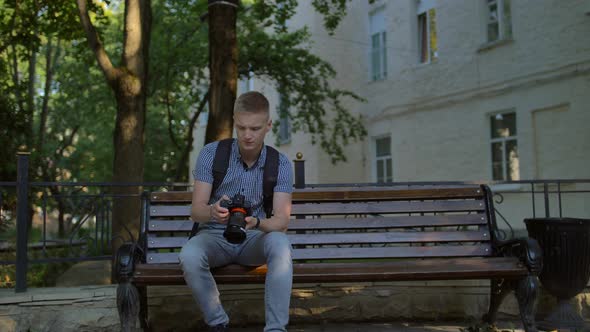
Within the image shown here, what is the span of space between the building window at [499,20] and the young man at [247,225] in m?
13.1

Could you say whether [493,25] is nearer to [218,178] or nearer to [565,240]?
[565,240]

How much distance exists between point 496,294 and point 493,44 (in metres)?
12.2

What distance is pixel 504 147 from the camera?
16078mm

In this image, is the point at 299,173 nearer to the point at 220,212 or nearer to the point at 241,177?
the point at 241,177

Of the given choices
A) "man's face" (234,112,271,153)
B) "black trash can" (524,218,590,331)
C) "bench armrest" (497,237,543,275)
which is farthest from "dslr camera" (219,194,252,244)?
"black trash can" (524,218,590,331)

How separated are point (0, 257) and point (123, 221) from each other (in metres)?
3.71

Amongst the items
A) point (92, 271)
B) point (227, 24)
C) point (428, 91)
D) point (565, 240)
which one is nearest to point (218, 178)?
point (565, 240)

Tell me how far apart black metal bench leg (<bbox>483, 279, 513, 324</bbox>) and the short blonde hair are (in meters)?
2.26

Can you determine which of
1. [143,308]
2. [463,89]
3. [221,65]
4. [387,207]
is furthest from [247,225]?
[463,89]

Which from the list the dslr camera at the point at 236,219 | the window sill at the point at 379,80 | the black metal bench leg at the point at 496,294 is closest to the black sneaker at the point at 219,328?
the dslr camera at the point at 236,219

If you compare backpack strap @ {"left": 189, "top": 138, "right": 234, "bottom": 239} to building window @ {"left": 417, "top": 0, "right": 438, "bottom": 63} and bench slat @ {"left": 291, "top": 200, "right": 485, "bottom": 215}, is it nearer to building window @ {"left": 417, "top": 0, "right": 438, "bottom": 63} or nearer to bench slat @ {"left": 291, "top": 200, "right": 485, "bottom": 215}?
bench slat @ {"left": 291, "top": 200, "right": 485, "bottom": 215}

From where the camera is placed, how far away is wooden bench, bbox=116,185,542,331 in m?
4.41

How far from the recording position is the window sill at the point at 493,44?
15905 millimetres

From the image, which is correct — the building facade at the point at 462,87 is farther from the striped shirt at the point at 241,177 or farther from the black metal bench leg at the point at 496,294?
the striped shirt at the point at 241,177
